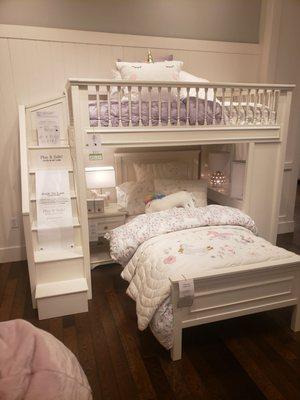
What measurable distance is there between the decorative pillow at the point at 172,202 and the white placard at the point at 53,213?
854 millimetres

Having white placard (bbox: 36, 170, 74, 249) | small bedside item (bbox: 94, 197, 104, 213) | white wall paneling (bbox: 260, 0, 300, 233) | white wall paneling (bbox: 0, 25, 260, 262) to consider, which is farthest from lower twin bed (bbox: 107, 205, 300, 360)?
white wall paneling (bbox: 260, 0, 300, 233)

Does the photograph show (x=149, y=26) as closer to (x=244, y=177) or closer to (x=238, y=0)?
(x=238, y=0)

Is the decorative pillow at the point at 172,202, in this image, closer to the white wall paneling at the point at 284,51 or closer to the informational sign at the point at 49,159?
the informational sign at the point at 49,159

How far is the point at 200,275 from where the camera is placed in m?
1.80

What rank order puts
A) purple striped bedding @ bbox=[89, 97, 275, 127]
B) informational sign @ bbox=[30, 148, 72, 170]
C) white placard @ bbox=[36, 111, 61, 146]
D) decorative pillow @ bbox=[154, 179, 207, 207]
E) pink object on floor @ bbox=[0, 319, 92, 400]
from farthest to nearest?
1. decorative pillow @ bbox=[154, 179, 207, 207]
2. white placard @ bbox=[36, 111, 61, 146]
3. informational sign @ bbox=[30, 148, 72, 170]
4. purple striped bedding @ bbox=[89, 97, 275, 127]
5. pink object on floor @ bbox=[0, 319, 92, 400]

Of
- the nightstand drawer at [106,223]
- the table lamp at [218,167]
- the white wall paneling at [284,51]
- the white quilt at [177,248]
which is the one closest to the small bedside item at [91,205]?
the nightstand drawer at [106,223]

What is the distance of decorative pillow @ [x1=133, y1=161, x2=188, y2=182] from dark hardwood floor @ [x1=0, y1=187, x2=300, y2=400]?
1.47 meters

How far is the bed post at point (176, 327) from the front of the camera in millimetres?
1757

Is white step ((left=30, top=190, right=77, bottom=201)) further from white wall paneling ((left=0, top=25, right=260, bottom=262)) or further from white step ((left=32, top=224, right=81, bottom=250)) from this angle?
white wall paneling ((left=0, top=25, right=260, bottom=262))

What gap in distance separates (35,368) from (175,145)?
1.99m

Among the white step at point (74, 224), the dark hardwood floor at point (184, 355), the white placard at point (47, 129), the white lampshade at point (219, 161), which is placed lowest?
the dark hardwood floor at point (184, 355)

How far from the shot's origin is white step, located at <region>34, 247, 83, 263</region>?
2.40m

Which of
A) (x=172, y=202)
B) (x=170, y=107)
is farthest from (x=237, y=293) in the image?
(x=170, y=107)

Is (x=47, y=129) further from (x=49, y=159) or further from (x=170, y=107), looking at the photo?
(x=170, y=107)
